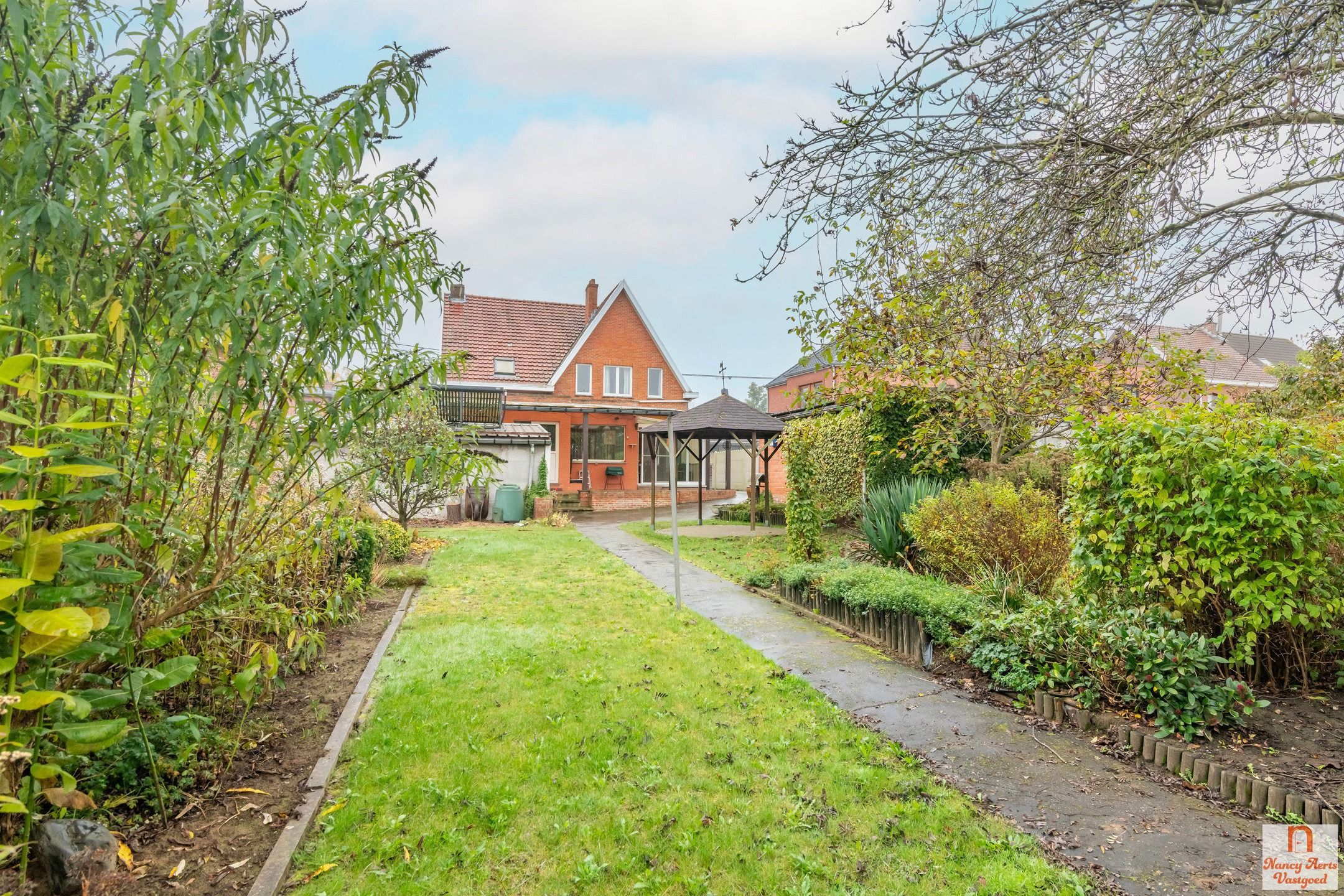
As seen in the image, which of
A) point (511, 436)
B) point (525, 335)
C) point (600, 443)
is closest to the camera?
point (511, 436)

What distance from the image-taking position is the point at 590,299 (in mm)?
28094

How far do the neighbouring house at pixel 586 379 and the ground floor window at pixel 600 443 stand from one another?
0.03 metres

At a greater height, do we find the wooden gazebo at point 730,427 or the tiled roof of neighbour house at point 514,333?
the tiled roof of neighbour house at point 514,333

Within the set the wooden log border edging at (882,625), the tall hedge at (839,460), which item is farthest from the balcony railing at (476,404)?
the wooden log border edging at (882,625)

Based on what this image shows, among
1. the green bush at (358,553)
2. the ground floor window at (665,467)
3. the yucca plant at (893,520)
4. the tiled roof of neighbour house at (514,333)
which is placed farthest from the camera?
the ground floor window at (665,467)

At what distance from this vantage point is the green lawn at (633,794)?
2742 millimetres

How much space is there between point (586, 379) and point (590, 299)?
4186mm

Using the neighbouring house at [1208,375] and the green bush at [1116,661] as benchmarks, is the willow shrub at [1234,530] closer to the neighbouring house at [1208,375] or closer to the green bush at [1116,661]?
the green bush at [1116,661]

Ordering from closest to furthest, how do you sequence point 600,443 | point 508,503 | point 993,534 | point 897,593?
point 897,593 < point 993,534 < point 508,503 < point 600,443

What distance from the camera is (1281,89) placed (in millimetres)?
3988

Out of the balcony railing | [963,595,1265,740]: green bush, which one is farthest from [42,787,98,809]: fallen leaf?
the balcony railing

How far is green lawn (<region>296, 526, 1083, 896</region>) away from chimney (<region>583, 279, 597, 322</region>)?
2374 centimetres

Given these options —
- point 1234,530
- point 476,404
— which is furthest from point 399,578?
point 476,404

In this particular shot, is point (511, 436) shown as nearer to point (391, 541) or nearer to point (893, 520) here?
point (391, 541)
